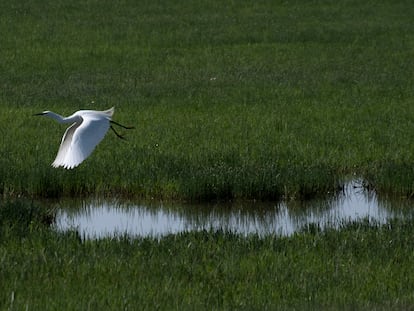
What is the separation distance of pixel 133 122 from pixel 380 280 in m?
8.80

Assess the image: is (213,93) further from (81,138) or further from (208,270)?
(208,270)

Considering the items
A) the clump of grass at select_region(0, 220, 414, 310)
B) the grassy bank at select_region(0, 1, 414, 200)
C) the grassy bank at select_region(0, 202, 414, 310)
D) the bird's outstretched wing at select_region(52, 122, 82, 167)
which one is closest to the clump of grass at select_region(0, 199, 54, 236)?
the grassy bank at select_region(0, 202, 414, 310)

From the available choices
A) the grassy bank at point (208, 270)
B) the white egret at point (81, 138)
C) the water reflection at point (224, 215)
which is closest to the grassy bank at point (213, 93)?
the water reflection at point (224, 215)

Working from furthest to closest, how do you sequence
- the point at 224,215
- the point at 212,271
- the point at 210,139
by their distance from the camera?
the point at 210,139
the point at 224,215
the point at 212,271

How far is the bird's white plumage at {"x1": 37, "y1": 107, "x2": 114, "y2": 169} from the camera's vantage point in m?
10.2

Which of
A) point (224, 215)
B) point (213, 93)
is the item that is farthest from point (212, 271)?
point (213, 93)

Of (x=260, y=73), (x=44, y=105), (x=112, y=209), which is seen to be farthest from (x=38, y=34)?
(x=112, y=209)

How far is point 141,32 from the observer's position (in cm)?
2791

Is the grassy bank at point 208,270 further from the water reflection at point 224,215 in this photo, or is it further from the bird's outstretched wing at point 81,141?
the water reflection at point 224,215

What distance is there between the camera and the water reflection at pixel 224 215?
38.2ft

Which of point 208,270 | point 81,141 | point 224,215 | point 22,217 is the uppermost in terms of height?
point 81,141

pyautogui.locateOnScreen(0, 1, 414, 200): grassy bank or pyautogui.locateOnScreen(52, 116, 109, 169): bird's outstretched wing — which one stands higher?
pyautogui.locateOnScreen(52, 116, 109, 169): bird's outstretched wing

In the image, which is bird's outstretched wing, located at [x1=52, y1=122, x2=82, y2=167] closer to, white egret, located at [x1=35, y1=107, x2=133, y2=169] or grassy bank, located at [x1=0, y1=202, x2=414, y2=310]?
white egret, located at [x1=35, y1=107, x2=133, y2=169]

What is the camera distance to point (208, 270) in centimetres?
890
